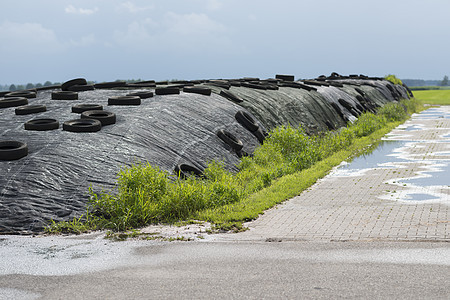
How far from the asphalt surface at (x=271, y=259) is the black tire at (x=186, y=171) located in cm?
270

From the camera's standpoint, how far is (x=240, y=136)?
15266mm

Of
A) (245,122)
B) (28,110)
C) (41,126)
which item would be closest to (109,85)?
(28,110)

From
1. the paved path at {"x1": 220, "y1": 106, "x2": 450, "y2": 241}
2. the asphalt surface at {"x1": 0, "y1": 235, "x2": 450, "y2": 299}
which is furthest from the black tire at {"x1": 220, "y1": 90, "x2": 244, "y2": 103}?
the asphalt surface at {"x1": 0, "y1": 235, "x2": 450, "y2": 299}

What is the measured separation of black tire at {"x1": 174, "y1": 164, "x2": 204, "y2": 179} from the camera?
11430 mm

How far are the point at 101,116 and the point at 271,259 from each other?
7.41 m

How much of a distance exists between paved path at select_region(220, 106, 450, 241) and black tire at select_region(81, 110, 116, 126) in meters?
4.95

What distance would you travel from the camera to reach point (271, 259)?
653 cm

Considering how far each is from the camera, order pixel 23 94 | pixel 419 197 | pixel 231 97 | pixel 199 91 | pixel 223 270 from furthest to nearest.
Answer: pixel 231 97 < pixel 23 94 < pixel 199 91 < pixel 419 197 < pixel 223 270

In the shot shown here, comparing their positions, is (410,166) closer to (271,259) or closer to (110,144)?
(110,144)

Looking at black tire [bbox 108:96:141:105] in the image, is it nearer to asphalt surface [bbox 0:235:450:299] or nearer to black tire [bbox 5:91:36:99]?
black tire [bbox 5:91:36:99]

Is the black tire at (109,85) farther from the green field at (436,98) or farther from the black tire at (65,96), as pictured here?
the green field at (436,98)

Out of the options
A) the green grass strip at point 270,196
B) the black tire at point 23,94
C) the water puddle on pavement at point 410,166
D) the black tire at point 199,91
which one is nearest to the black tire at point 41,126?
the green grass strip at point 270,196

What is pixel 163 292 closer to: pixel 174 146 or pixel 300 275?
pixel 300 275

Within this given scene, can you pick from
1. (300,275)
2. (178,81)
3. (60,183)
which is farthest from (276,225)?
(178,81)
